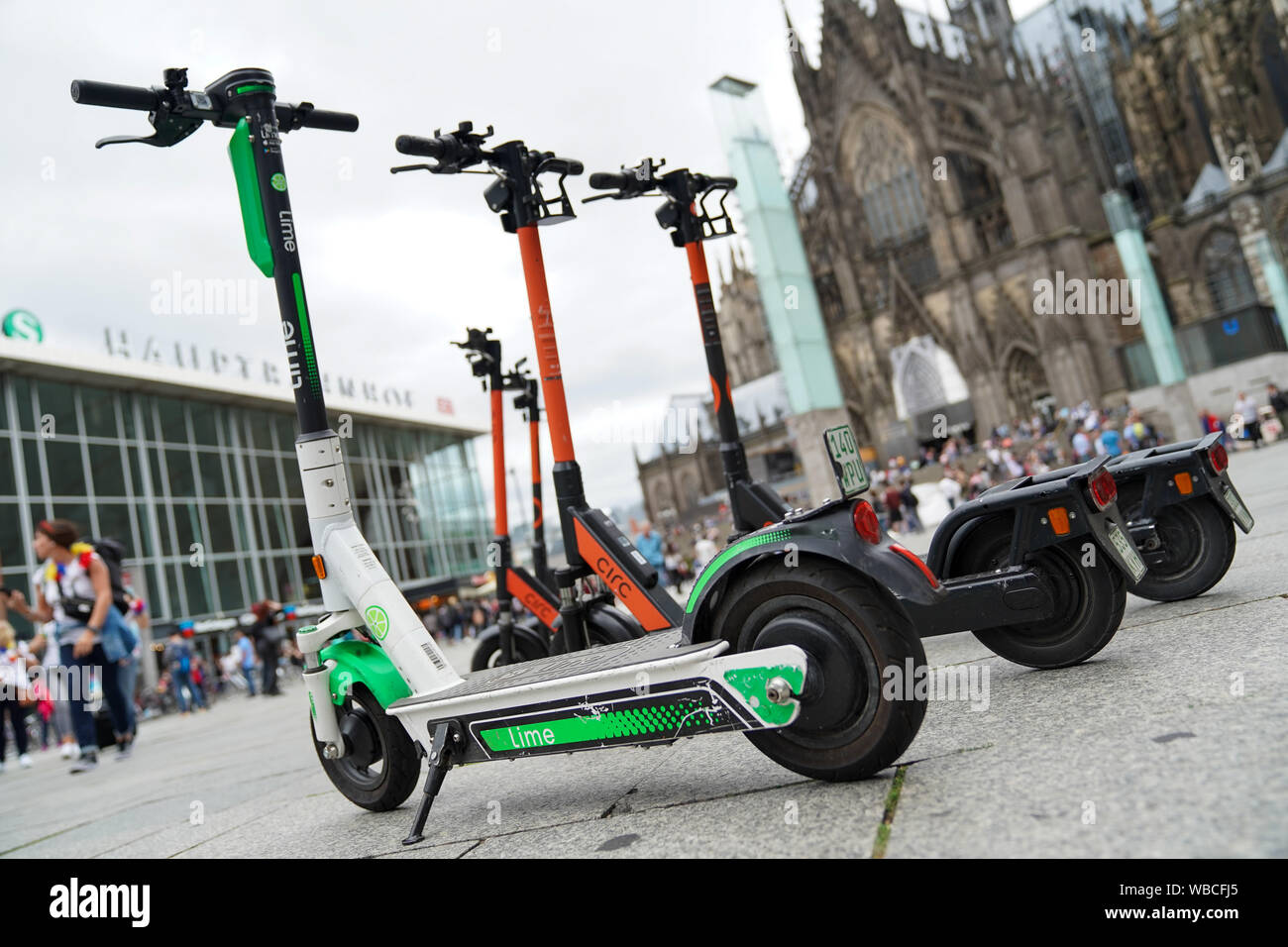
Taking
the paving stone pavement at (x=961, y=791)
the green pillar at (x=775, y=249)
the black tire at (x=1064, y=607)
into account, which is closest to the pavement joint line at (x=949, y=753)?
the paving stone pavement at (x=961, y=791)

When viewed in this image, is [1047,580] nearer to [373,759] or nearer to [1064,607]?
[1064,607]

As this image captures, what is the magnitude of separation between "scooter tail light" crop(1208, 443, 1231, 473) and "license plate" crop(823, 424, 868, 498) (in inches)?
99.6

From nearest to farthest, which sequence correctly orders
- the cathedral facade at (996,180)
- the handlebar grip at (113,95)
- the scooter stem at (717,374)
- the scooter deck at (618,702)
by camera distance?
the scooter deck at (618,702), the handlebar grip at (113,95), the scooter stem at (717,374), the cathedral facade at (996,180)

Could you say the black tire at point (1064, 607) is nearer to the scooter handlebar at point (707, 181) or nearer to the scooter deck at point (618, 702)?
the scooter deck at point (618, 702)

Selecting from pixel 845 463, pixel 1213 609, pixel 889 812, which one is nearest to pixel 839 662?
pixel 889 812

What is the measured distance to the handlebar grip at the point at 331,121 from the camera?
400 centimetres

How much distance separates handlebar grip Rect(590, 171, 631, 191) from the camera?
6129 mm

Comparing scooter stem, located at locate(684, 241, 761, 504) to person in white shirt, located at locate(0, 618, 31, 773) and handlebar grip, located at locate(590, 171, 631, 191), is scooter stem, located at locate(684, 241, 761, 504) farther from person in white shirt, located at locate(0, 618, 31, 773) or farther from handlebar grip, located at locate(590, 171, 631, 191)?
person in white shirt, located at locate(0, 618, 31, 773)

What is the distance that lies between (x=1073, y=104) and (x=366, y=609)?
58.1 m

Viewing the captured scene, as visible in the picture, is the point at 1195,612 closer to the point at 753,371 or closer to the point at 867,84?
the point at 867,84

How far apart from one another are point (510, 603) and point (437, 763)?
11.3ft

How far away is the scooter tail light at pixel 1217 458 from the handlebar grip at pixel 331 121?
4.48m
